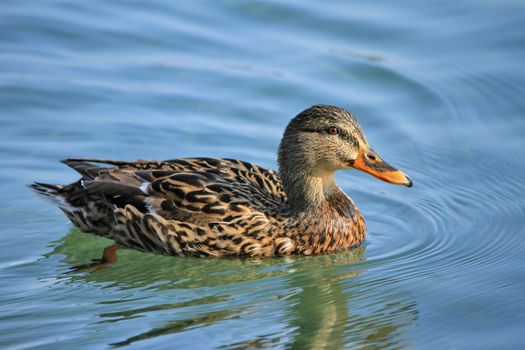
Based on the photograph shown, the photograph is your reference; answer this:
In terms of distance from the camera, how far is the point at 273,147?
12.5 m

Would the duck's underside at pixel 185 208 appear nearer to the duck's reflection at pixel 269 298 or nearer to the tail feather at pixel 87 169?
the tail feather at pixel 87 169

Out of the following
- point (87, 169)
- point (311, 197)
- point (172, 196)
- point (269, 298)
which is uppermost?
point (87, 169)

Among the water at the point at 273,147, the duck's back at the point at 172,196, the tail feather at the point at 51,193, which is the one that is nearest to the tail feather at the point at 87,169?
the duck's back at the point at 172,196

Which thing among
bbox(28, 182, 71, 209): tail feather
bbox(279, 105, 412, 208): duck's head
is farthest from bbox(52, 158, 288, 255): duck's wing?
bbox(279, 105, 412, 208): duck's head

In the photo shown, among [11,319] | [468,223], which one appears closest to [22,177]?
[11,319]

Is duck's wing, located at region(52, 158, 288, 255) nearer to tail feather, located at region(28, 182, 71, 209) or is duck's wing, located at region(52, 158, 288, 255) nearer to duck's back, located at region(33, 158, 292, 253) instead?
duck's back, located at region(33, 158, 292, 253)

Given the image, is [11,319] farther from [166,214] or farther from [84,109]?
[84,109]

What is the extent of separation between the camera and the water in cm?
872

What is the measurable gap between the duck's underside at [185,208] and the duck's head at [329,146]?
20.7 inches

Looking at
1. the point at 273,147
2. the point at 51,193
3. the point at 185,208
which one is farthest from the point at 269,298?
the point at 273,147

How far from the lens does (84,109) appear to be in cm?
1316

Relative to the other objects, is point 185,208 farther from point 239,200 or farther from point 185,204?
point 239,200

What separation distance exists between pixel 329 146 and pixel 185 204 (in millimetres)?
1501

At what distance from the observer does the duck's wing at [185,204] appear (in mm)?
10117
